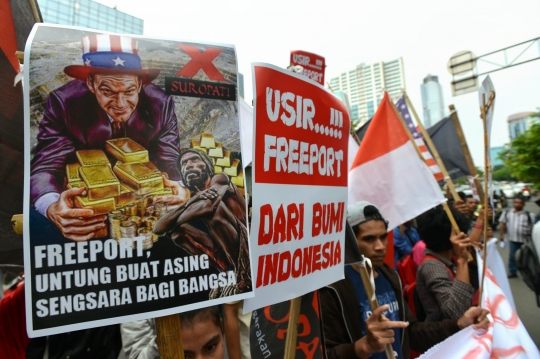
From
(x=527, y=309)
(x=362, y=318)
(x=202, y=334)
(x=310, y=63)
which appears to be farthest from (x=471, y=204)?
(x=202, y=334)

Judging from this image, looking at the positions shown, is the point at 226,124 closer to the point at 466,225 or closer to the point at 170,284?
the point at 170,284

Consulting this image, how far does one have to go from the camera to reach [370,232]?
2092 millimetres

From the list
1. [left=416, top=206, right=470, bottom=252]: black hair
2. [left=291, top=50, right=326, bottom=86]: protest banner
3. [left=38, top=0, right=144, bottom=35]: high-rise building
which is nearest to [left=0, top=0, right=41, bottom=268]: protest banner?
[left=416, top=206, right=470, bottom=252]: black hair

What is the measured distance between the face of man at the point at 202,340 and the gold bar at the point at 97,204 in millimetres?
824

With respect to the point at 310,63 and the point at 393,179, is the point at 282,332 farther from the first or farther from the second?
the point at 310,63

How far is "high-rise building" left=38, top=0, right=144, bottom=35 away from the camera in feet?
76.8

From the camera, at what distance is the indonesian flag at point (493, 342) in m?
2.02

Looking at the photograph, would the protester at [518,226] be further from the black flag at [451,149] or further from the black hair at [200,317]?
the black hair at [200,317]

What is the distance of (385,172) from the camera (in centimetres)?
318

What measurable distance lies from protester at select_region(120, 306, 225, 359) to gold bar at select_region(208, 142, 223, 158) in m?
0.80

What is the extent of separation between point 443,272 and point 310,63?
8.44 feet

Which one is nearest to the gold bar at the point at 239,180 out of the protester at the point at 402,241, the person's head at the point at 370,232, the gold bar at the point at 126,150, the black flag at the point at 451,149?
the gold bar at the point at 126,150

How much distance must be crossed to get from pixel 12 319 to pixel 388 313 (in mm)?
1718

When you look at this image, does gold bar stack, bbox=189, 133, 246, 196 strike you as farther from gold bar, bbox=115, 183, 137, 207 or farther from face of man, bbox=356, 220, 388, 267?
face of man, bbox=356, 220, 388, 267
